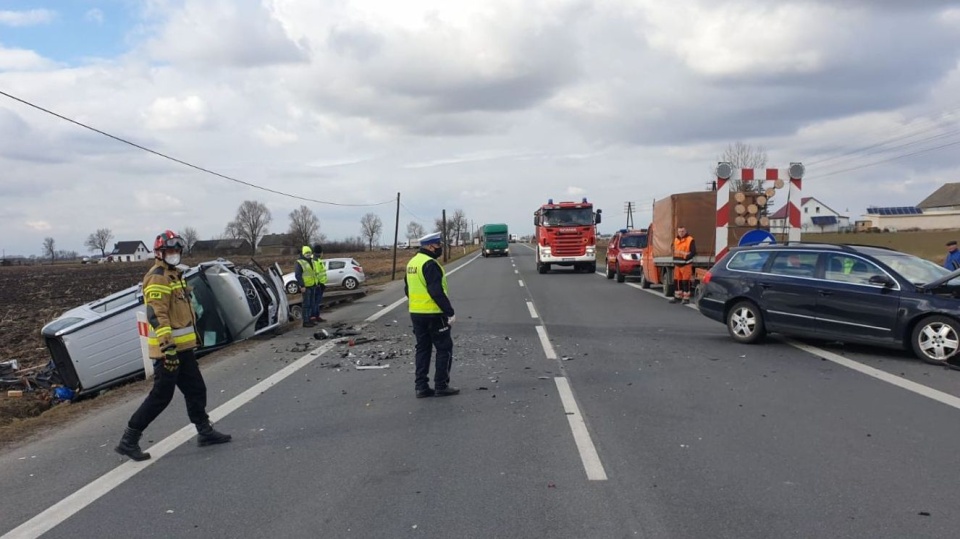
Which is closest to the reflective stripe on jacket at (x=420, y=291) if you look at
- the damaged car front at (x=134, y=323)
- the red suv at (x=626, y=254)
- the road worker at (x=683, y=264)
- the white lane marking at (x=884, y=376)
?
the damaged car front at (x=134, y=323)

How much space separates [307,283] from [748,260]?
8627 millimetres

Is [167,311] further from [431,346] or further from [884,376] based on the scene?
[884,376]

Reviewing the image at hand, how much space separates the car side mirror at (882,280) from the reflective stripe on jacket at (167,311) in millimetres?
8021

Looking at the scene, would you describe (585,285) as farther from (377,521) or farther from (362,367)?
(377,521)

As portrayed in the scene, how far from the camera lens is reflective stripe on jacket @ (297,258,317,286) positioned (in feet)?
45.5

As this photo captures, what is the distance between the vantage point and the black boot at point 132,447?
17.2ft

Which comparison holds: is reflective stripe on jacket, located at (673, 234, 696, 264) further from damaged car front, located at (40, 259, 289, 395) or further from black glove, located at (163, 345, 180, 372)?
black glove, located at (163, 345, 180, 372)

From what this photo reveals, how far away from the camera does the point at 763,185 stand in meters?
13.9

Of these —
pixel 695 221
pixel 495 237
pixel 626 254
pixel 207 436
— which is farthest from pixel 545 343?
pixel 495 237

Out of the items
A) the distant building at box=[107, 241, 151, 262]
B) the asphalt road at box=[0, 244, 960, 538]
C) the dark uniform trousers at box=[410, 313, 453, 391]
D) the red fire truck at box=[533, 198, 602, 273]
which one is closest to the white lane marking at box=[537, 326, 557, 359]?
the asphalt road at box=[0, 244, 960, 538]

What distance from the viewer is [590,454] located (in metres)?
5.08

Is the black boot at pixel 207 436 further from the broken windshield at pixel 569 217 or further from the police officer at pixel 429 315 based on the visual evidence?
the broken windshield at pixel 569 217

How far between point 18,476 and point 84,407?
105 inches

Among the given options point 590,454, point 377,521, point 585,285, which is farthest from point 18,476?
point 585,285
